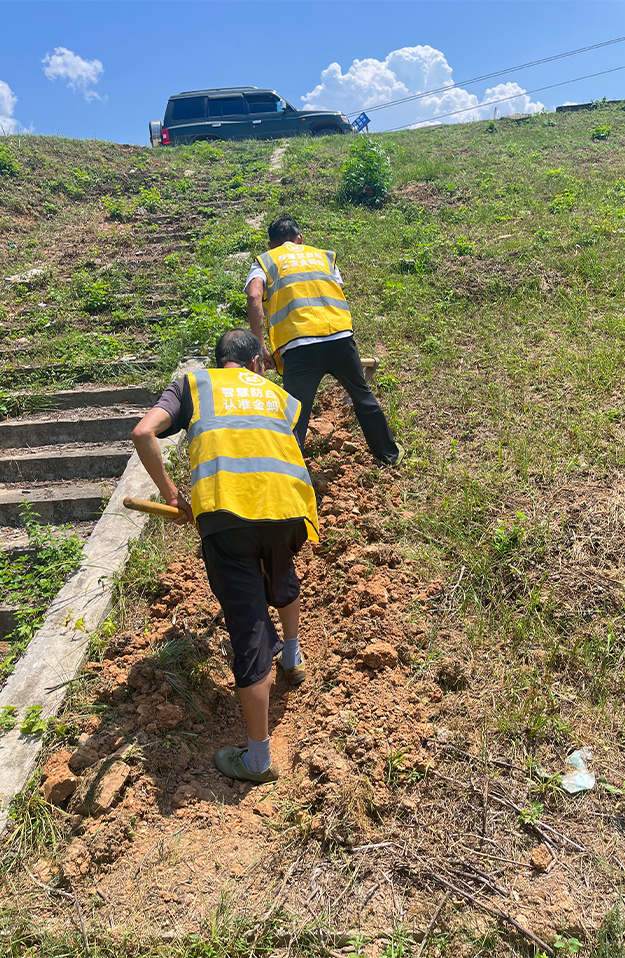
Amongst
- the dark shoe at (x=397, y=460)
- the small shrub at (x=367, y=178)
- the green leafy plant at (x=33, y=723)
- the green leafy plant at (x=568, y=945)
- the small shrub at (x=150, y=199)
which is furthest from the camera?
the small shrub at (x=150, y=199)

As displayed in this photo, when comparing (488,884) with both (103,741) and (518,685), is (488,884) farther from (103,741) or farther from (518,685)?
(103,741)

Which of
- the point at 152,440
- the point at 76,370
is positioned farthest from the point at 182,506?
the point at 76,370

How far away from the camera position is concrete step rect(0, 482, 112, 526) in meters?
4.54

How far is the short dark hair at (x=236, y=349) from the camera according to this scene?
102 inches

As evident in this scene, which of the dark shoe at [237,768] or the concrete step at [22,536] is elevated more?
the concrete step at [22,536]

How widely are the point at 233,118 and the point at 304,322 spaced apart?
14172 mm

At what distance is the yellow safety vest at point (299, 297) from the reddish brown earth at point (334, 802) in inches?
64.5

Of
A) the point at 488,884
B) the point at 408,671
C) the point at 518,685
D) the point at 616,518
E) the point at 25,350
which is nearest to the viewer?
the point at 488,884

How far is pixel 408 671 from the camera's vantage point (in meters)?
2.63

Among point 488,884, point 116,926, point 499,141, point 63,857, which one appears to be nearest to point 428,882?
point 488,884

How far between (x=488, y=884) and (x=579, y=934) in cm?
28

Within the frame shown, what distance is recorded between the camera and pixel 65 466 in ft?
16.3

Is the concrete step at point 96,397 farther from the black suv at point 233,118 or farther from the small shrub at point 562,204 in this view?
the black suv at point 233,118

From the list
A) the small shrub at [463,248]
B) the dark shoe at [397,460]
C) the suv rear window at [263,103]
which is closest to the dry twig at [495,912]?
the dark shoe at [397,460]
